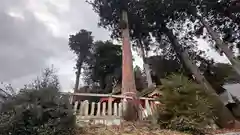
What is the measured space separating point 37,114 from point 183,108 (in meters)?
4.20

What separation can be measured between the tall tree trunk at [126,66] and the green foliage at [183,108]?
4161 mm

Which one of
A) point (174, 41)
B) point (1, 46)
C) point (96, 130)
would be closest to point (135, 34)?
point (174, 41)

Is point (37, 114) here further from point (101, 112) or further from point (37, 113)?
point (101, 112)

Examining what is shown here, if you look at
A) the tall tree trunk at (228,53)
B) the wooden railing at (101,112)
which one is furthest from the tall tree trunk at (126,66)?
the tall tree trunk at (228,53)

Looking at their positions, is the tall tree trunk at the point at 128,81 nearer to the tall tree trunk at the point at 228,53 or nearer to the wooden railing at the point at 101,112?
the wooden railing at the point at 101,112

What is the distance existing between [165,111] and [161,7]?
26.1 ft

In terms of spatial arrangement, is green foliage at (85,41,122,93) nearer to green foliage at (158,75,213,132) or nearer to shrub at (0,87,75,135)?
green foliage at (158,75,213,132)

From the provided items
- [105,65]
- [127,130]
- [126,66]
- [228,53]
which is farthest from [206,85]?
[105,65]

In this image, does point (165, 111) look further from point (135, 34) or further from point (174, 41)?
point (135, 34)

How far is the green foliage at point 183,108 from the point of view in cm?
757

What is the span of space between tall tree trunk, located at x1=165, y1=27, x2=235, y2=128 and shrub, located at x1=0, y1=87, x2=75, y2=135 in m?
5.60

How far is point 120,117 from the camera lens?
28.1 ft

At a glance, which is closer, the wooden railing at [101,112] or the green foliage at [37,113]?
the green foliage at [37,113]

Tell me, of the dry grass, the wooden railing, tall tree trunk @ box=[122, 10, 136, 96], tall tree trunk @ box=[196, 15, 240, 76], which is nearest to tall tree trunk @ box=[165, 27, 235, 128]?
tall tree trunk @ box=[196, 15, 240, 76]
